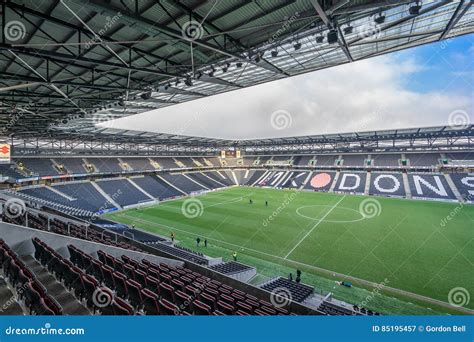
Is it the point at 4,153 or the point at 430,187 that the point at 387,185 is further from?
the point at 4,153

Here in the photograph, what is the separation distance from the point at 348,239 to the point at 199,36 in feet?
67.7

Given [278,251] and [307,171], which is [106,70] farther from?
[307,171]

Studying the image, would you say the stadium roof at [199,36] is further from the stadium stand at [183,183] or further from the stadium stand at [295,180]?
the stadium stand at [295,180]

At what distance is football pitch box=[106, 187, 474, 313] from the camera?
15.5 meters

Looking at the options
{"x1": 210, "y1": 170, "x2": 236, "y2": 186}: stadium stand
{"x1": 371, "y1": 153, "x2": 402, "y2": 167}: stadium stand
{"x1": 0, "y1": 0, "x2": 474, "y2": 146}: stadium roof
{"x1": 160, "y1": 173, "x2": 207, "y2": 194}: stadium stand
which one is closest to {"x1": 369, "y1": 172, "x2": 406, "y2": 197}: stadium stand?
{"x1": 371, "y1": 153, "x2": 402, "y2": 167}: stadium stand

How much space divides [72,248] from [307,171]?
58406 mm

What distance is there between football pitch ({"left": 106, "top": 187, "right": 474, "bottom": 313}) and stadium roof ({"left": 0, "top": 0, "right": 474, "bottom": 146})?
13.2 m

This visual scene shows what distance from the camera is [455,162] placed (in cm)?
4556

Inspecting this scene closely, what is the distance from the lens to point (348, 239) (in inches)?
901

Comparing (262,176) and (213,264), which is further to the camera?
(262,176)

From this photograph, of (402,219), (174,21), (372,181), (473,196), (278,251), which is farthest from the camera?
(372,181)

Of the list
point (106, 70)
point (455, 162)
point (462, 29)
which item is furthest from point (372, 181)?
point (106, 70)

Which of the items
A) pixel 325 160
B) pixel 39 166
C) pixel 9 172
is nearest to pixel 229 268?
pixel 9 172

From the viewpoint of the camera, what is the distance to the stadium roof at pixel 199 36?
349 inches
